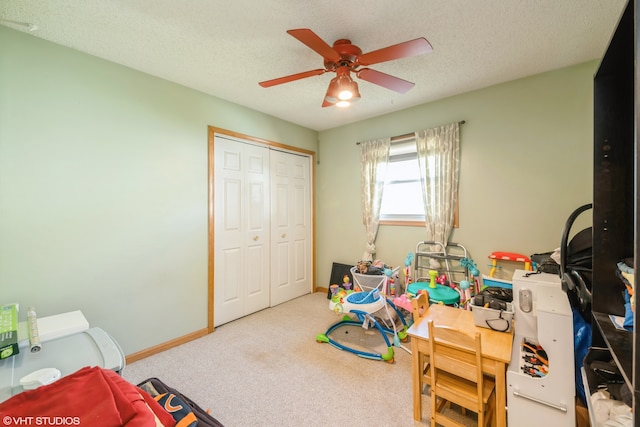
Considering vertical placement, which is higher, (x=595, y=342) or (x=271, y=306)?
(x=595, y=342)

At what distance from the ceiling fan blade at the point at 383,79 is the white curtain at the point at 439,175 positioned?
1.23 m

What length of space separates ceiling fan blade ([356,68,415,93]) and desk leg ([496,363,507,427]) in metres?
1.80

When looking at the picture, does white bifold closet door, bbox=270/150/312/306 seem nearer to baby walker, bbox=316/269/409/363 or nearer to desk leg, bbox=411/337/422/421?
baby walker, bbox=316/269/409/363

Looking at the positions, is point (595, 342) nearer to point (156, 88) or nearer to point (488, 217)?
point (488, 217)

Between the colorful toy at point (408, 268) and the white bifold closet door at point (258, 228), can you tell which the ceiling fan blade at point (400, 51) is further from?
the colorful toy at point (408, 268)

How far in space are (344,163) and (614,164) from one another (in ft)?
10.2

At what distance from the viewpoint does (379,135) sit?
11.6 feet

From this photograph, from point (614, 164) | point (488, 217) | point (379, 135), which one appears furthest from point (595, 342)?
point (379, 135)

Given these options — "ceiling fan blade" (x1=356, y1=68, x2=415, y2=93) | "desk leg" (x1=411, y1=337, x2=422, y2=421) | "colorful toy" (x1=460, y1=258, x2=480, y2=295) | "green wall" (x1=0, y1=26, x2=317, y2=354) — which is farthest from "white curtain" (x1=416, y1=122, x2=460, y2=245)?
"green wall" (x1=0, y1=26, x2=317, y2=354)

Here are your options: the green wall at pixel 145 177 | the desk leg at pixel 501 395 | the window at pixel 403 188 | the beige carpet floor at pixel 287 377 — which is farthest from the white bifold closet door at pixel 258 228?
the desk leg at pixel 501 395

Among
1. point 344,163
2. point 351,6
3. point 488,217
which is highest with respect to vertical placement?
point 351,6

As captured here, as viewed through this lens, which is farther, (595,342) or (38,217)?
(38,217)

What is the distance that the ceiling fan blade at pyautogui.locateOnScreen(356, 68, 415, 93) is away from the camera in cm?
179

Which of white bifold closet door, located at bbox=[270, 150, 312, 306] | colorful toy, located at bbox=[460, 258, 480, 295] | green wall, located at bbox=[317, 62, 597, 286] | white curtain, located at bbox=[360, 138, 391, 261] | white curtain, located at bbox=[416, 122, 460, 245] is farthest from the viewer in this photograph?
white bifold closet door, located at bbox=[270, 150, 312, 306]
